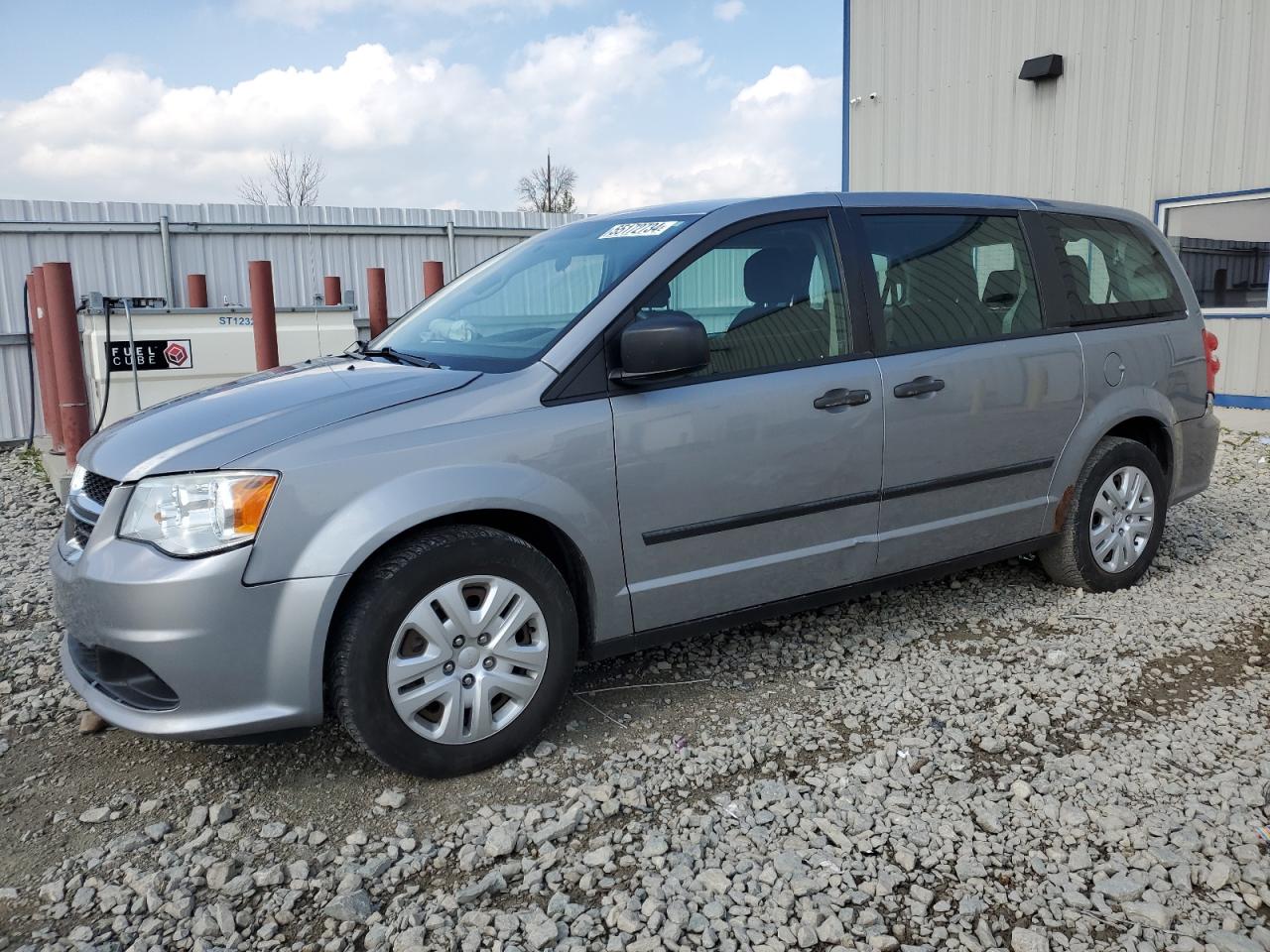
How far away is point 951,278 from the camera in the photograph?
3.96 meters

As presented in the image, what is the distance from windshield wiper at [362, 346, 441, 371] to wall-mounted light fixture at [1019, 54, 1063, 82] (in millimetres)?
9028

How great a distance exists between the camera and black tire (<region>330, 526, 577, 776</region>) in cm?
276

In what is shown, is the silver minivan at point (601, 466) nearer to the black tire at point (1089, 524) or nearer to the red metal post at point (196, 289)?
the black tire at point (1089, 524)

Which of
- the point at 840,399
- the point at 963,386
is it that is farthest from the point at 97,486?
the point at 963,386

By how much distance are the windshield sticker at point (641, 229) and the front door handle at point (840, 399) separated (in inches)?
31.1

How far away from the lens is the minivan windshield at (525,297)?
330 cm

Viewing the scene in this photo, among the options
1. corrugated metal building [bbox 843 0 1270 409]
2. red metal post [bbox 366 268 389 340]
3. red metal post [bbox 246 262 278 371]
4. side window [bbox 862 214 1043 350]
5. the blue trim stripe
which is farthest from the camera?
red metal post [bbox 366 268 389 340]

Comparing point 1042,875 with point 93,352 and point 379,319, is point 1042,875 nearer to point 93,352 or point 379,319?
point 93,352

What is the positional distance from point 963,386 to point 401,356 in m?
2.11

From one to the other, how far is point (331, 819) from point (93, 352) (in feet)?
23.3

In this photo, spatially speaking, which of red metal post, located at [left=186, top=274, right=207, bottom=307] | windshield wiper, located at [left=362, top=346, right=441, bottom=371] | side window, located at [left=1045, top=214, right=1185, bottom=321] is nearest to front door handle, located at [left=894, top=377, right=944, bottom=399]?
side window, located at [left=1045, top=214, right=1185, bottom=321]

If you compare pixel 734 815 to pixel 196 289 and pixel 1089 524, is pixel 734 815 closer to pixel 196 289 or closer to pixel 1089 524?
pixel 1089 524

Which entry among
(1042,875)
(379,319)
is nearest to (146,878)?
(1042,875)

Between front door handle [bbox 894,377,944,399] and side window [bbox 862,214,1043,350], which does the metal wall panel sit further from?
front door handle [bbox 894,377,944,399]
